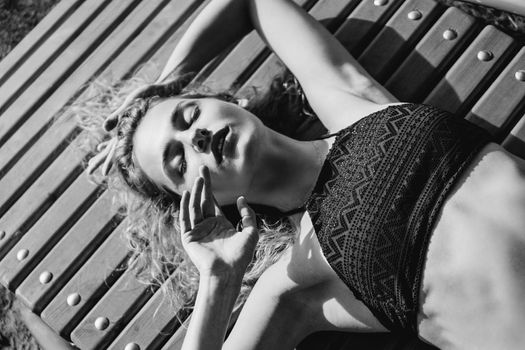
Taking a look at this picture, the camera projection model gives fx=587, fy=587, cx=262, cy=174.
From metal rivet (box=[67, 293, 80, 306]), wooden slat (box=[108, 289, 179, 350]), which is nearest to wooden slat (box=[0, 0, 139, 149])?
metal rivet (box=[67, 293, 80, 306])

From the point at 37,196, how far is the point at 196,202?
1.26 meters

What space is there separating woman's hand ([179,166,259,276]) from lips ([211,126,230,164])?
0.08m

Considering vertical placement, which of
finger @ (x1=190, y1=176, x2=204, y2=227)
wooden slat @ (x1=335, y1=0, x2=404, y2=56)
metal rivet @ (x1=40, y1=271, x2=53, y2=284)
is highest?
wooden slat @ (x1=335, y1=0, x2=404, y2=56)

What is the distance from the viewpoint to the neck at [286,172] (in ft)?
7.25

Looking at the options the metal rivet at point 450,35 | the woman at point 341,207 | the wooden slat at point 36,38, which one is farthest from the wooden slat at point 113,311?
the metal rivet at point 450,35

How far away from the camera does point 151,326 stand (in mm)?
2529

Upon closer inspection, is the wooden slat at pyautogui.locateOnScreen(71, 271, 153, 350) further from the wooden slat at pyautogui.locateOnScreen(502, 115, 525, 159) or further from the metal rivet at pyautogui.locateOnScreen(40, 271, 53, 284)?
the wooden slat at pyautogui.locateOnScreen(502, 115, 525, 159)

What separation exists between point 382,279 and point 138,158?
3.49 feet

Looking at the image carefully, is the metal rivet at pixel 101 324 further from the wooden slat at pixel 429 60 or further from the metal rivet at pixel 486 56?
the metal rivet at pixel 486 56

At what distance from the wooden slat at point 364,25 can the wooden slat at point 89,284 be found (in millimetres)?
1351

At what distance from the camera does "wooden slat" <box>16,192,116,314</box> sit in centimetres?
272

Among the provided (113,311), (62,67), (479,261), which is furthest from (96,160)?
(479,261)

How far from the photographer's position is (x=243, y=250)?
6.35ft

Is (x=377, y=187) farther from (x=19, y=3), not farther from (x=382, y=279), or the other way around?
(x=19, y=3)
